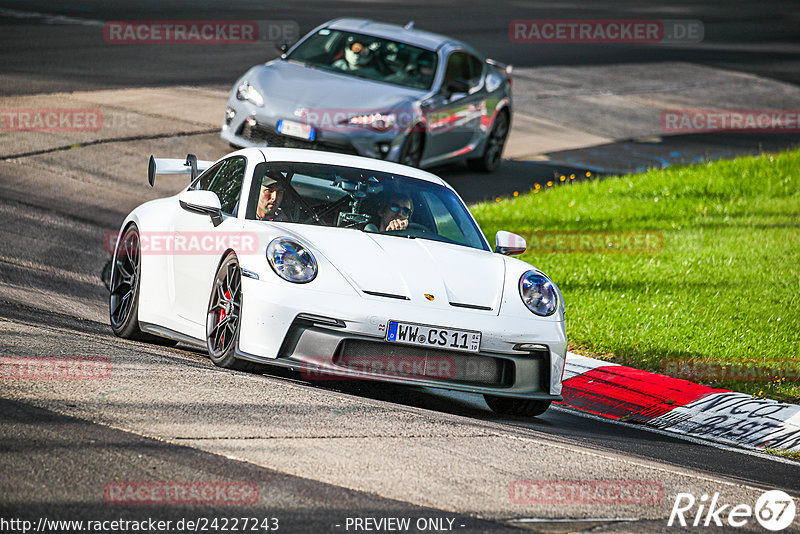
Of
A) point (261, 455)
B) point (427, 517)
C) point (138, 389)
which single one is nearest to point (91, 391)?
point (138, 389)

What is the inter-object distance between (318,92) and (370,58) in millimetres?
1419

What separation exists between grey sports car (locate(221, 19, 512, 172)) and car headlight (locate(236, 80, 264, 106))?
0.01 m

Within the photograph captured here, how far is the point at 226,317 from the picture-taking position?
275 inches

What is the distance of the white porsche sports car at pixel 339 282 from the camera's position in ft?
21.6

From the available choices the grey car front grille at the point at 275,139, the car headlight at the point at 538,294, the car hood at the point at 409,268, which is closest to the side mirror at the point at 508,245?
the car hood at the point at 409,268

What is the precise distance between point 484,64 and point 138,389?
11.6 m

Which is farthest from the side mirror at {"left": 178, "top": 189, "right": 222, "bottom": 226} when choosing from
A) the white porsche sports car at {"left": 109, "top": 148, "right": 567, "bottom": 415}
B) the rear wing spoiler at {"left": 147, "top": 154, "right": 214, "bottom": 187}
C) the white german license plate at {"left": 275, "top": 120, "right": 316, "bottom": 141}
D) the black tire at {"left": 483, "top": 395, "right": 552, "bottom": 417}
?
the white german license plate at {"left": 275, "top": 120, "right": 316, "bottom": 141}

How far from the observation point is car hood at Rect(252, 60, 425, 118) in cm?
1355

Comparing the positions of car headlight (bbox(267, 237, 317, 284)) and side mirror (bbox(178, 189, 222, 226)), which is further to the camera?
side mirror (bbox(178, 189, 222, 226))

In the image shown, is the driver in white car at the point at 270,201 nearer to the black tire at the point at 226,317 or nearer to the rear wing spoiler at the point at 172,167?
the black tire at the point at 226,317

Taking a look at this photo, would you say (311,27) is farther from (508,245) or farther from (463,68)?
(508,245)
